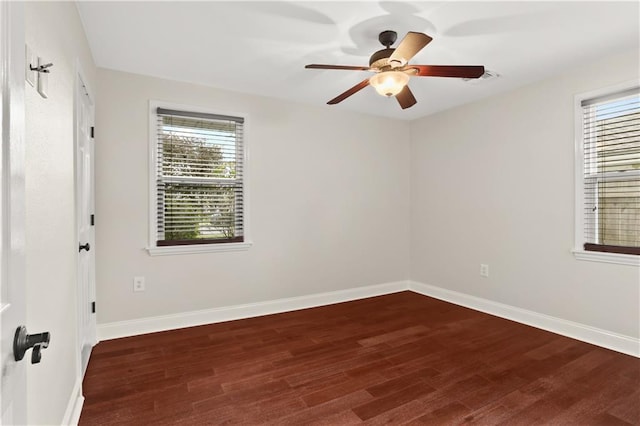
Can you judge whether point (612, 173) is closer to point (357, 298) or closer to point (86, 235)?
point (357, 298)

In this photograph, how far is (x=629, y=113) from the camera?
2756 millimetres

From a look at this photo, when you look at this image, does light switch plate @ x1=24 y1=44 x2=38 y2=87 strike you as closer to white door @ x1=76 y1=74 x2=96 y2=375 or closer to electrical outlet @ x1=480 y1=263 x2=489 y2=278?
white door @ x1=76 y1=74 x2=96 y2=375

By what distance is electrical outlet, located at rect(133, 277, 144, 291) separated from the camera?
3084mm

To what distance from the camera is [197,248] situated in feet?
10.9

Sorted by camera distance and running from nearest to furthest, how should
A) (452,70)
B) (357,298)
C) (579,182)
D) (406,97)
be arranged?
(452,70) < (406,97) < (579,182) < (357,298)

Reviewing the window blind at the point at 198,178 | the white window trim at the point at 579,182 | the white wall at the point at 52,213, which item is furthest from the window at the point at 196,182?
the white window trim at the point at 579,182

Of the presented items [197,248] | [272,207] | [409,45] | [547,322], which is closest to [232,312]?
[197,248]

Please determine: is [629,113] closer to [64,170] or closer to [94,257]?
[64,170]

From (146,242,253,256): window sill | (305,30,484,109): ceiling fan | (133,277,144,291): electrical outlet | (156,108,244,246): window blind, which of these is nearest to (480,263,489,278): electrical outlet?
(305,30,484,109): ceiling fan

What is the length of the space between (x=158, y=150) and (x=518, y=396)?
3491 millimetres

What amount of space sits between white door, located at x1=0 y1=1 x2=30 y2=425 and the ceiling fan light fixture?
78.5 inches

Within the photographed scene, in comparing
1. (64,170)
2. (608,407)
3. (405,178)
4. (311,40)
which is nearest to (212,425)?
(64,170)

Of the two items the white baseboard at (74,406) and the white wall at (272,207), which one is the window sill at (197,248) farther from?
the white baseboard at (74,406)

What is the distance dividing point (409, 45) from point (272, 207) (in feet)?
7.44
